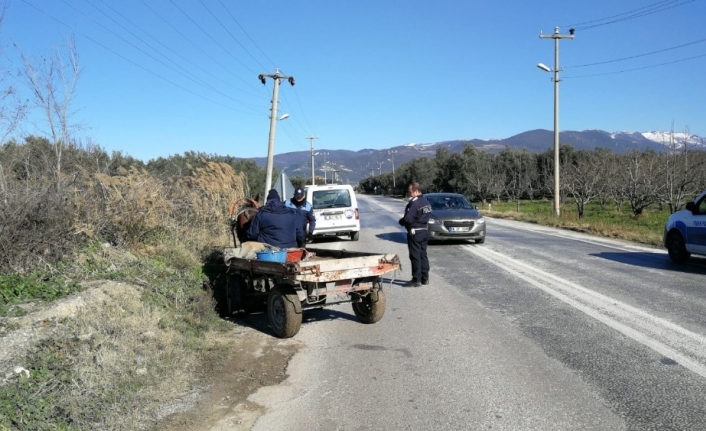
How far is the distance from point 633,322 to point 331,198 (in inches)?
492

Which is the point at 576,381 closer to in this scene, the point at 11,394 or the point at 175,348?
the point at 175,348

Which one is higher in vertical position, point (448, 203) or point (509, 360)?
point (448, 203)

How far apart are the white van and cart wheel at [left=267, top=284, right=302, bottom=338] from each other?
1086cm

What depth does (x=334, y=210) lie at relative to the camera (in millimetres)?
18266

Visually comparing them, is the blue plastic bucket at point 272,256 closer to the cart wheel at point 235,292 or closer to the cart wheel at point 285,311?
the cart wheel at point 285,311

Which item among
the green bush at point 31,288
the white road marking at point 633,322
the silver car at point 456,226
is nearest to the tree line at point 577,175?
the silver car at point 456,226

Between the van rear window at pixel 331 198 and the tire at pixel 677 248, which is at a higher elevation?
the van rear window at pixel 331 198

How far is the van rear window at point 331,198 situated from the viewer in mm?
18531

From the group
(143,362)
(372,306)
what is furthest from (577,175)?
(143,362)

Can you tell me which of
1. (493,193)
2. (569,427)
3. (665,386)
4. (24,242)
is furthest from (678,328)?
(493,193)

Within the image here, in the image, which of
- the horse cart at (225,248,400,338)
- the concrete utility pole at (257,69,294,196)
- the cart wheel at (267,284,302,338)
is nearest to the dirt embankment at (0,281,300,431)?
the cart wheel at (267,284,302,338)

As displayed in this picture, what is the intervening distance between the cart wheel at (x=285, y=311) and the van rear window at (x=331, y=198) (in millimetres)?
11312

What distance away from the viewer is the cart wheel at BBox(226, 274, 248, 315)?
8.11m

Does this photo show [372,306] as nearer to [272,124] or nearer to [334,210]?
[334,210]
